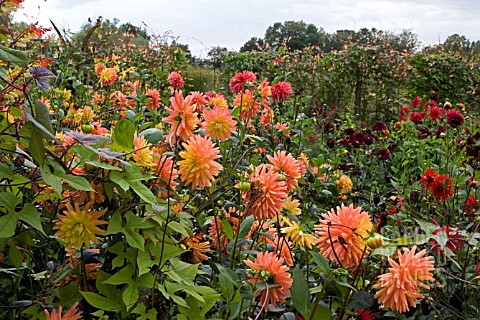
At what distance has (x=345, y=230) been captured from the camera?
99 cm

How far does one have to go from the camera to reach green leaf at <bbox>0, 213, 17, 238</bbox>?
2.89 feet

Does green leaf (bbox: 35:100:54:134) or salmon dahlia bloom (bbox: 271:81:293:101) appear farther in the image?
salmon dahlia bloom (bbox: 271:81:293:101)

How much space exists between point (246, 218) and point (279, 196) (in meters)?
0.14

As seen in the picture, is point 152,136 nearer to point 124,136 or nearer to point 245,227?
point 124,136

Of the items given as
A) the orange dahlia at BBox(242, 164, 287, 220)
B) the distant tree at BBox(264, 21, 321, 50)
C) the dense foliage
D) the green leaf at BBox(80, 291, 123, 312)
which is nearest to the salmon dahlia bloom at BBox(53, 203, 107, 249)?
the dense foliage

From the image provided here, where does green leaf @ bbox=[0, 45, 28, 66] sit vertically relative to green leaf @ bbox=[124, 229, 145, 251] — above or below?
above

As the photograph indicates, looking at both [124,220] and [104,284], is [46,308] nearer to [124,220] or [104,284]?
[104,284]

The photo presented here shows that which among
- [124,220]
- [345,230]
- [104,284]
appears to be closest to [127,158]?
[124,220]

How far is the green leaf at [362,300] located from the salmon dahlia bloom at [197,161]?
40cm

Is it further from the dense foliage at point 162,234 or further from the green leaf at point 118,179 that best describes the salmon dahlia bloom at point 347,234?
the green leaf at point 118,179

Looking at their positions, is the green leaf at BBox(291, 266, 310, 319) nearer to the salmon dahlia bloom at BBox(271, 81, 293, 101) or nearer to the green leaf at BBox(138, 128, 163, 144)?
the green leaf at BBox(138, 128, 163, 144)

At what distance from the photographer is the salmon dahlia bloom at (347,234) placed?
989 mm

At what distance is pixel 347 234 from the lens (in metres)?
0.99

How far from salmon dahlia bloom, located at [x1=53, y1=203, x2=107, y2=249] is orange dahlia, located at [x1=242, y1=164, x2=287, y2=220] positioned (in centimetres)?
35
